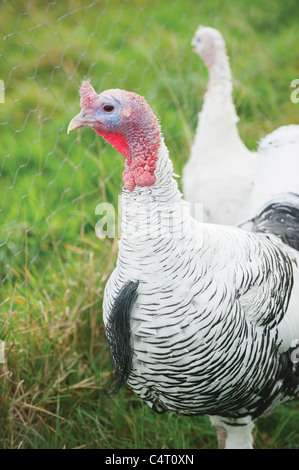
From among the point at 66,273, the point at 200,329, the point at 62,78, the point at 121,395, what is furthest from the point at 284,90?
the point at 200,329

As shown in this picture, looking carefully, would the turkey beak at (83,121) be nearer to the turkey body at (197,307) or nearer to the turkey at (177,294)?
the turkey at (177,294)

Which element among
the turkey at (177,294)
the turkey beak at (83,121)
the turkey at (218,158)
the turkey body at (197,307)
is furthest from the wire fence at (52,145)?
the turkey body at (197,307)

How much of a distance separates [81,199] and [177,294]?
5.72 feet

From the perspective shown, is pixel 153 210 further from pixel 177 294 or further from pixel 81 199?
pixel 81 199

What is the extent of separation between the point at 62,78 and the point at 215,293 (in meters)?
3.46

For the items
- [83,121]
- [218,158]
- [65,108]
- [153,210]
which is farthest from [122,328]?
[65,108]

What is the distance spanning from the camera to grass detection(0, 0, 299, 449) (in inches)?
105

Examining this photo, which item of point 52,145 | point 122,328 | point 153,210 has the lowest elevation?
point 122,328

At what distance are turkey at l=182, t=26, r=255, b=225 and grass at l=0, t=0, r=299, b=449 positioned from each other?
1.62ft

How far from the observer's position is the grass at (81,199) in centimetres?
268

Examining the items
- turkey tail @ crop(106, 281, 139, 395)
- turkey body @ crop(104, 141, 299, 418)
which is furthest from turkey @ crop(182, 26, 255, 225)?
turkey tail @ crop(106, 281, 139, 395)

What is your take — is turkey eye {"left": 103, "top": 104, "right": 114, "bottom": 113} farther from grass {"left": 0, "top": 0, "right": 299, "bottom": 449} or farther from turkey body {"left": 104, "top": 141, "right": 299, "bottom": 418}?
grass {"left": 0, "top": 0, "right": 299, "bottom": 449}

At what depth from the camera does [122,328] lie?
6.54ft
